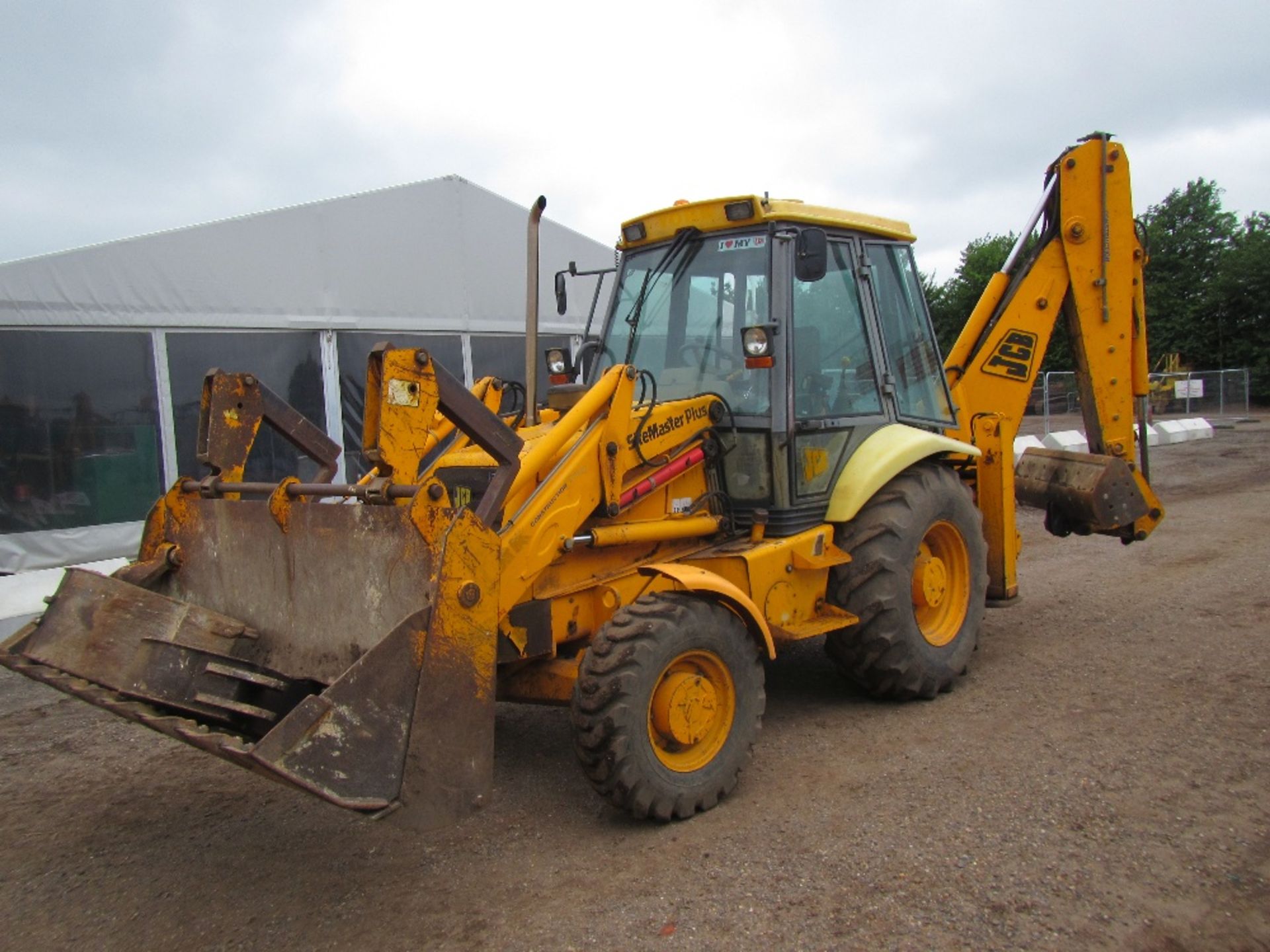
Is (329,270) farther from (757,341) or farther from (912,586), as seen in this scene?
(912,586)

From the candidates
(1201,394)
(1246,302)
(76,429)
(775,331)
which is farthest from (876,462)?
(1246,302)

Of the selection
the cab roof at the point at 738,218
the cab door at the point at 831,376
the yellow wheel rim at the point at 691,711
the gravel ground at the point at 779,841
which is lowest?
the gravel ground at the point at 779,841

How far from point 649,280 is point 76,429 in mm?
6166

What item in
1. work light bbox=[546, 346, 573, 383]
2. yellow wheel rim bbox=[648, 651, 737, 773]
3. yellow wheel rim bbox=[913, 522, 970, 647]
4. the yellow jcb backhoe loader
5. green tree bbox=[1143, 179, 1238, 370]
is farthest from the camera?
green tree bbox=[1143, 179, 1238, 370]

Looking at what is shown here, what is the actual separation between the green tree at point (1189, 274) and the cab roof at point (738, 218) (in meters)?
30.1

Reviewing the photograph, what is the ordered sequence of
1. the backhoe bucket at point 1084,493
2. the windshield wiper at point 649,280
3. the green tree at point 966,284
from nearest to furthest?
1. the windshield wiper at point 649,280
2. the backhoe bucket at point 1084,493
3. the green tree at point 966,284

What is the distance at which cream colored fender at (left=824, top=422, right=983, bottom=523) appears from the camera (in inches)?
201

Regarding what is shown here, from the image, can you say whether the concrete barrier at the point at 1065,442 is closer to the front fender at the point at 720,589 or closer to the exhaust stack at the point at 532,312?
the exhaust stack at the point at 532,312

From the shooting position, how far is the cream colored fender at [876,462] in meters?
5.10

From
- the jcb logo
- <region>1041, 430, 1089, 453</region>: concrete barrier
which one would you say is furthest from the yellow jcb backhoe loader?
<region>1041, 430, 1089, 453</region>: concrete barrier

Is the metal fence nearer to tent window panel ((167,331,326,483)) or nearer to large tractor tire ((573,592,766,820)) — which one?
tent window panel ((167,331,326,483))

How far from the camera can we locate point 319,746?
320 centimetres

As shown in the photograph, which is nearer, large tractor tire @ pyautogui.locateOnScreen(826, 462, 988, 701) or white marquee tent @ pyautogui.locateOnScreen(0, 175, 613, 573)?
large tractor tire @ pyautogui.locateOnScreen(826, 462, 988, 701)

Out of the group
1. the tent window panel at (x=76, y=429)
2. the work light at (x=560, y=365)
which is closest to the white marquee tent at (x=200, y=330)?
the tent window panel at (x=76, y=429)
